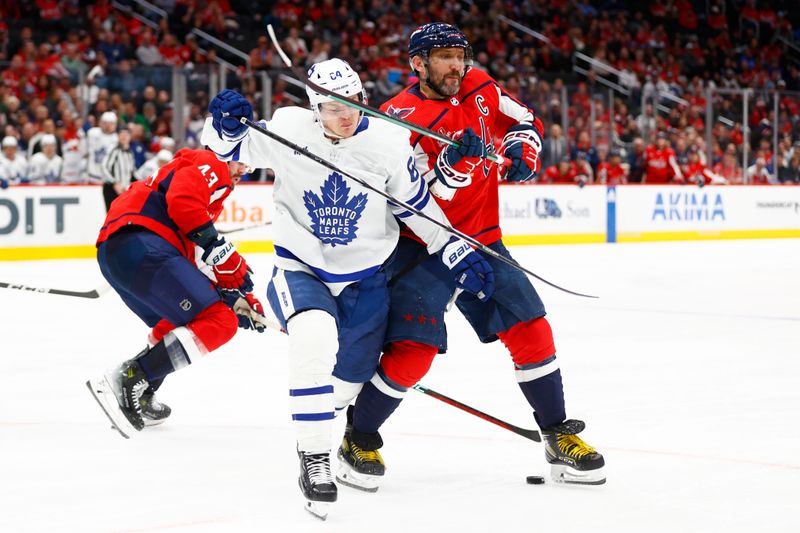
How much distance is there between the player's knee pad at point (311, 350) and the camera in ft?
9.88

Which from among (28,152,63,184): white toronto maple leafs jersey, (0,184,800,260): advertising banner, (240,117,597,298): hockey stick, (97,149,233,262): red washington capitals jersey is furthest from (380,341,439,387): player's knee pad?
(28,152,63,184): white toronto maple leafs jersey

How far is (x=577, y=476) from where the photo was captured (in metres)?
3.33

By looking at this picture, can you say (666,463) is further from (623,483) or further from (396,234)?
(396,234)

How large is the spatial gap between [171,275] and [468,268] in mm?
1184

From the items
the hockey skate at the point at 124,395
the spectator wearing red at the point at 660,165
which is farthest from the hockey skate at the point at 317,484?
the spectator wearing red at the point at 660,165

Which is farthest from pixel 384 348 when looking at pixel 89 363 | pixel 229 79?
pixel 229 79

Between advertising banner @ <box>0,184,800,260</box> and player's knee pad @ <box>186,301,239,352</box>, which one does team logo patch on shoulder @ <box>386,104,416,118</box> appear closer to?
player's knee pad @ <box>186,301,239,352</box>

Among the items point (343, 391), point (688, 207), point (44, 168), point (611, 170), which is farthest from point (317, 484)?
point (688, 207)

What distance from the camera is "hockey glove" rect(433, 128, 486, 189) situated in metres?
3.26

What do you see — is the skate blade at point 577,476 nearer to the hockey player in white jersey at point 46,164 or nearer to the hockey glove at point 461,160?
the hockey glove at point 461,160

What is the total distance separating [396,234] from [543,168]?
35.2 ft

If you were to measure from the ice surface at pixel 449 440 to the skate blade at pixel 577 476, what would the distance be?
0.03 m

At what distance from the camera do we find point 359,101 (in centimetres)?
321

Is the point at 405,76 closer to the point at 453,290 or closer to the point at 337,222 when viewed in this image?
the point at 453,290
